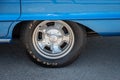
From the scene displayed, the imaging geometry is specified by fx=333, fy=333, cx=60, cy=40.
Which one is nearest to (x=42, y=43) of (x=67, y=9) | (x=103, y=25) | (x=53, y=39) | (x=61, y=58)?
(x=53, y=39)

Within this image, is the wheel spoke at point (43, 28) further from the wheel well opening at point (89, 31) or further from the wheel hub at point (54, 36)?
the wheel well opening at point (89, 31)

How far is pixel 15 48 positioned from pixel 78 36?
147 cm

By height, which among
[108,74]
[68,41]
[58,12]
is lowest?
[108,74]

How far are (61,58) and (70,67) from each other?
20cm

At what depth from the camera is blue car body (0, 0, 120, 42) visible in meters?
4.33

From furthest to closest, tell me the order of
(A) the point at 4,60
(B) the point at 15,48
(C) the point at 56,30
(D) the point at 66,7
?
(B) the point at 15,48
(A) the point at 4,60
(C) the point at 56,30
(D) the point at 66,7

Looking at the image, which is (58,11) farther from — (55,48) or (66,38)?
(55,48)

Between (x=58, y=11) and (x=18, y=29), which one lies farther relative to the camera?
(x=18, y=29)

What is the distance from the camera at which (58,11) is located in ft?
14.3

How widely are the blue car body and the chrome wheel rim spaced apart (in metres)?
0.27

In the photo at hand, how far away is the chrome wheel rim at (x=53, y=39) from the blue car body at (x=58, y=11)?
27 centimetres

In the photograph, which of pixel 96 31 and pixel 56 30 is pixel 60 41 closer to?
pixel 56 30

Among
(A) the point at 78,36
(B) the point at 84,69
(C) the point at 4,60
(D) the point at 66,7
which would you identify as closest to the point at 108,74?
(B) the point at 84,69

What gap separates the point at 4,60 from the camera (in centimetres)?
508
